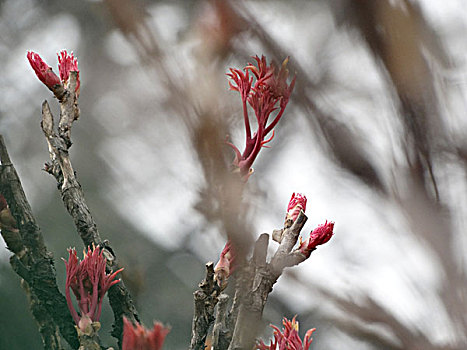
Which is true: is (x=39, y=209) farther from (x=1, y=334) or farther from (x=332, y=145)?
(x=332, y=145)

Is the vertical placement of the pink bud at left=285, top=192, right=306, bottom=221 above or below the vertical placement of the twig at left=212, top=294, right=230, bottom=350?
above

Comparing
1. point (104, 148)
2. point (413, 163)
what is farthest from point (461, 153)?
point (104, 148)

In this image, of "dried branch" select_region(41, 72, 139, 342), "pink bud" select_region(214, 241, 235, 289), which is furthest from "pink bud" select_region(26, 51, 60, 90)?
"pink bud" select_region(214, 241, 235, 289)

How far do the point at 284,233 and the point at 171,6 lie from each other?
50 cm

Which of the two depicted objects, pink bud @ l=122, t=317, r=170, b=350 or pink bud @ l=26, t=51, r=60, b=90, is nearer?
pink bud @ l=122, t=317, r=170, b=350

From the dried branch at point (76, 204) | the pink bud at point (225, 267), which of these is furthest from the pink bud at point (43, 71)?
the pink bud at point (225, 267)

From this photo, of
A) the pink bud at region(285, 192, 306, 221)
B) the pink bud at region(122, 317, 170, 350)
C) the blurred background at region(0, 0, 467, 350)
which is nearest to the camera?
the pink bud at region(122, 317, 170, 350)

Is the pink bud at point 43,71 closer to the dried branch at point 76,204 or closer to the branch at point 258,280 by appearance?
the dried branch at point 76,204

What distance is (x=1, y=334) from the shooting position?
0.40m

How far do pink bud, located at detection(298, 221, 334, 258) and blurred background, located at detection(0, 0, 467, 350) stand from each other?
0.28ft

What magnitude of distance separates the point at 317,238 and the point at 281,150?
0.33m

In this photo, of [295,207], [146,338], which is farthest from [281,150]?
[146,338]

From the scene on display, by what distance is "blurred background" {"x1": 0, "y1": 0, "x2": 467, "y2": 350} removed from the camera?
39 cm

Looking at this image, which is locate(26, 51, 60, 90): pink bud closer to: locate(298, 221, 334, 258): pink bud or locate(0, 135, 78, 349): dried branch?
locate(0, 135, 78, 349): dried branch
